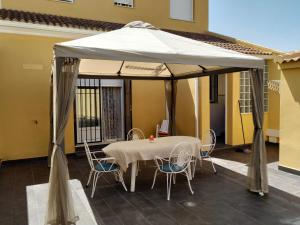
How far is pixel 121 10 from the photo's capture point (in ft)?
30.9

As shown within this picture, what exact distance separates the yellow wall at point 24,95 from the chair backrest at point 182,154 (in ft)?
13.6

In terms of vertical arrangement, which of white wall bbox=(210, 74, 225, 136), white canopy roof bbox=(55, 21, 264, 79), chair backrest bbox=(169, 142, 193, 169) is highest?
white canopy roof bbox=(55, 21, 264, 79)

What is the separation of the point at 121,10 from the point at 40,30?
3.37 m

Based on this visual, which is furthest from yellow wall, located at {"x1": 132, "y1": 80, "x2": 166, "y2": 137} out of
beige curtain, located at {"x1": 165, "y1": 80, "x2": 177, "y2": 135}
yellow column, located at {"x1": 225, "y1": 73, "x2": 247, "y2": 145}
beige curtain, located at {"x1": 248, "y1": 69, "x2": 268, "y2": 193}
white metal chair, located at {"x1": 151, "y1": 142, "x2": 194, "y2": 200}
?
beige curtain, located at {"x1": 248, "y1": 69, "x2": 268, "y2": 193}

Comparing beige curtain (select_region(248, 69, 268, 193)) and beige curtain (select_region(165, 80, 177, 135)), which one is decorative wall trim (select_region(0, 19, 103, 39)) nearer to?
beige curtain (select_region(165, 80, 177, 135))

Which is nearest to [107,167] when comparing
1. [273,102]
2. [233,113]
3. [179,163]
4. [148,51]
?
[179,163]

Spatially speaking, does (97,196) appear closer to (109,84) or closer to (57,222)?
(57,222)

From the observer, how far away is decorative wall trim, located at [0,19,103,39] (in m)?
6.63

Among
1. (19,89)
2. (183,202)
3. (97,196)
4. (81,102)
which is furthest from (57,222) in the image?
(81,102)

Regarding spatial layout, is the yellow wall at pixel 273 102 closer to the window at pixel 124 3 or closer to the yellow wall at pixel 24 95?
the window at pixel 124 3

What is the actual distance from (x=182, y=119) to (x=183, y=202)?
460 centimetres

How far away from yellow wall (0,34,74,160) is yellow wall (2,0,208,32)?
1.54 meters

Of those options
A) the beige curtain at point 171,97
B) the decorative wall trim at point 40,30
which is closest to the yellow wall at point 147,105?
the beige curtain at point 171,97

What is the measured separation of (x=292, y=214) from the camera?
4.02 metres
